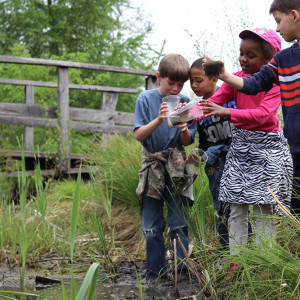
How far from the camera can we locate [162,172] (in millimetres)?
3316

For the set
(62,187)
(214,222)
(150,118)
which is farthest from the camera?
(62,187)

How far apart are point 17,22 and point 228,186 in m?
11.6

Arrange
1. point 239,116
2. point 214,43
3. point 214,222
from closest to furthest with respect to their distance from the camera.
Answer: point 214,43 < point 239,116 < point 214,222

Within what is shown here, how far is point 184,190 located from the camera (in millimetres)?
3320

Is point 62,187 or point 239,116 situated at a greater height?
point 239,116

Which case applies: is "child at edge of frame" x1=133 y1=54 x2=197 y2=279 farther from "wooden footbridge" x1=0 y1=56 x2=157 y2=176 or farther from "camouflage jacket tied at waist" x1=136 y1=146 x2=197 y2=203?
"wooden footbridge" x1=0 y1=56 x2=157 y2=176

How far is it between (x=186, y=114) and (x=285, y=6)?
737 millimetres

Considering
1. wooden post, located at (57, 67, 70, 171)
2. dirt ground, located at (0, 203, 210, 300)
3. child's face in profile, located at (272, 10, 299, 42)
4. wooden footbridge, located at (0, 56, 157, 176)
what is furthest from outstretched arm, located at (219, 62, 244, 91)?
wooden post, located at (57, 67, 70, 171)

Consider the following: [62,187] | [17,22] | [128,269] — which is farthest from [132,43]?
[128,269]

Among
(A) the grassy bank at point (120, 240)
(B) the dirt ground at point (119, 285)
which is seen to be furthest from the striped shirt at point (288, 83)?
(B) the dirt ground at point (119, 285)

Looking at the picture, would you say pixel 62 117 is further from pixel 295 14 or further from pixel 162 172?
pixel 295 14

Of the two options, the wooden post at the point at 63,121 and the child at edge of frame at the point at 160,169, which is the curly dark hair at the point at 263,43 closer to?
the child at edge of frame at the point at 160,169

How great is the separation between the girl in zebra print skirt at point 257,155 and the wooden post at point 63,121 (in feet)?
17.0

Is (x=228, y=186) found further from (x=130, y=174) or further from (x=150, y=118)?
(x=130, y=174)
